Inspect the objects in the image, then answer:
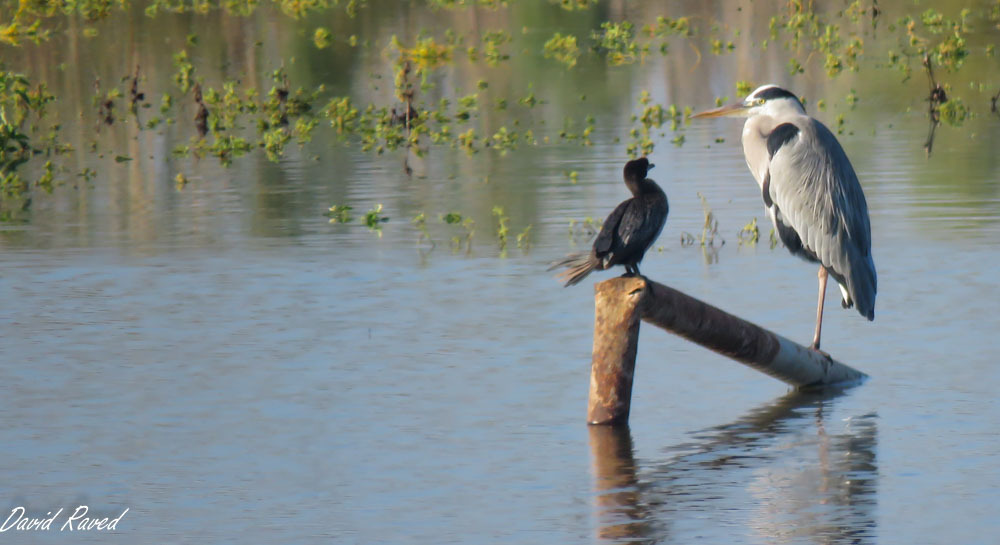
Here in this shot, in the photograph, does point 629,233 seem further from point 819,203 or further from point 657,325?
point 819,203

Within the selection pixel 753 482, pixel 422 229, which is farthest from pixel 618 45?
pixel 753 482

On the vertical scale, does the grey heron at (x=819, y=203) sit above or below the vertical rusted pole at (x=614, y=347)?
above

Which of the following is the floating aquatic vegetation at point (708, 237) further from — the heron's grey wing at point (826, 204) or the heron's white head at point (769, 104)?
the heron's grey wing at point (826, 204)

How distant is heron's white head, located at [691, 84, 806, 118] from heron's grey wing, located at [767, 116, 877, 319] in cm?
23

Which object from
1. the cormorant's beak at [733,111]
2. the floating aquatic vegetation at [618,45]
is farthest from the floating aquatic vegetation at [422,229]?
the floating aquatic vegetation at [618,45]

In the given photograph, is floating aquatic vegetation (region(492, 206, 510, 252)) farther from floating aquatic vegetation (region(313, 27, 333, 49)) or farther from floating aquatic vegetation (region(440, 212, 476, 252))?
floating aquatic vegetation (region(313, 27, 333, 49))

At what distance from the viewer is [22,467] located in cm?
840

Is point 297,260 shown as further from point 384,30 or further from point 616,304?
point 384,30

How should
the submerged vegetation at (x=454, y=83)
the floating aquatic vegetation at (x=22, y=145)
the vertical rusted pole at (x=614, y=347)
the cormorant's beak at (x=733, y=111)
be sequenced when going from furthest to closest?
the submerged vegetation at (x=454, y=83)
the floating aquatic vegetation at (x=22, y=145)
the cormorant's beak at (x=733, y=111)
the vertical rusted pole at (x=614, y=347)

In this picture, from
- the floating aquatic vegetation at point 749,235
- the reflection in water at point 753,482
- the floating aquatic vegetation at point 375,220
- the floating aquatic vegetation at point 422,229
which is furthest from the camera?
the floating aquatic vegetation at point 375,220

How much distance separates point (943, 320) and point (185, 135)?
13002mm

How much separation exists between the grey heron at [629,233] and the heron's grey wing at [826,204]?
1.62 m

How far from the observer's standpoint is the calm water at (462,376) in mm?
7496

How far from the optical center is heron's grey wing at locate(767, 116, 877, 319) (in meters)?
10.1
